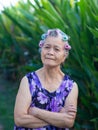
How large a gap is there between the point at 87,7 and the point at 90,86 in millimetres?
869

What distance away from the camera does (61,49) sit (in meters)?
2.58

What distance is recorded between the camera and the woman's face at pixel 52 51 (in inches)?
100.0

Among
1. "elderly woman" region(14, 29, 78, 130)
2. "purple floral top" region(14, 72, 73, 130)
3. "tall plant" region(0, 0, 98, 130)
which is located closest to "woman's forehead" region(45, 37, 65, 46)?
"elderly woman" region(14, 29, 78, 130)

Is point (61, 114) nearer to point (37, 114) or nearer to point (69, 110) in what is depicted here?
point (69, 110)

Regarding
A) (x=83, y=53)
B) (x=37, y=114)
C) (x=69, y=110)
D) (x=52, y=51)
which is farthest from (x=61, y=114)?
(x=83, y=53)

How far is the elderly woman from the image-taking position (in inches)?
102

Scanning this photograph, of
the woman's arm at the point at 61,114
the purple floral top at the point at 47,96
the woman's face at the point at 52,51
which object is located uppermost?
the woman's face at the point at 52,51

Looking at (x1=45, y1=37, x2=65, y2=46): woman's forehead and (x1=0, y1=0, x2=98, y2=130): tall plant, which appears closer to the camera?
(x1=45, y1=37, x2=65, y2=46): woman's forehead

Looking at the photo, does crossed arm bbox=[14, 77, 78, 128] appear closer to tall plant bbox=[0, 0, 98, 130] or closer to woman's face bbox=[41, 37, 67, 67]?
woman's face bbox=[41, 37, 67, 67]

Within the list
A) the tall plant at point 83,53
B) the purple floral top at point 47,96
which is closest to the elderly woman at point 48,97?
the purple floral top at point 47,96

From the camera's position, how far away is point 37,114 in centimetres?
260

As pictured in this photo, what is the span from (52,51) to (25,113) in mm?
476

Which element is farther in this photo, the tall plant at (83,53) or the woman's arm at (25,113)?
the tall plant at (83,53)

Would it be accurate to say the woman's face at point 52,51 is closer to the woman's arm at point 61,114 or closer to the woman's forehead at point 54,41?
the woman's forehead at point 54,41
